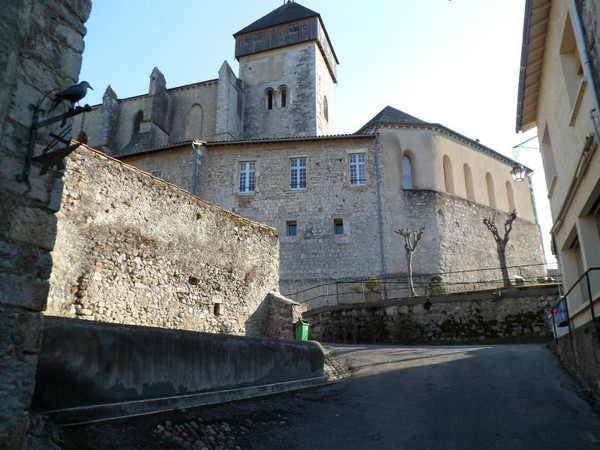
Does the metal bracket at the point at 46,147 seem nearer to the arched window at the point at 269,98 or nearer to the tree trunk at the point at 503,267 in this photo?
the tree trunk at the point at 503,267

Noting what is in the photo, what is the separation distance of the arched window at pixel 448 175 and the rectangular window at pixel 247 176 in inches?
431

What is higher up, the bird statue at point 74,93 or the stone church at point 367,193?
the stone church at point 367,193

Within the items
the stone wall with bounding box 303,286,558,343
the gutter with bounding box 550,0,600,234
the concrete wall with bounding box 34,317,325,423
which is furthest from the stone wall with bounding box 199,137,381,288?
the concrete wall with bounding box 34,317,325,423

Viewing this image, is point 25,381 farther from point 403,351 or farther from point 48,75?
point 403,351

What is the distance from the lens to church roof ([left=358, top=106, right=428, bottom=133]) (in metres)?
27.2

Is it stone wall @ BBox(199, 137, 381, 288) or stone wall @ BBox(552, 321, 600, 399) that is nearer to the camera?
stone wall @ BBox(552, 321, 600, 399)

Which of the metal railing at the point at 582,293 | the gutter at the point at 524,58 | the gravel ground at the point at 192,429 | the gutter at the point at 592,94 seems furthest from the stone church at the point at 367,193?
the gravel ground at the point at 192,429

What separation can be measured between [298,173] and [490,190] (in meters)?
12.8

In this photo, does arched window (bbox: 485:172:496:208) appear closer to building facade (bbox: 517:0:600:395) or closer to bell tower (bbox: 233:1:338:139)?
bell tower (bbox: 233:1:338:139)

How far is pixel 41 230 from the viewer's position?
3953 millimetres

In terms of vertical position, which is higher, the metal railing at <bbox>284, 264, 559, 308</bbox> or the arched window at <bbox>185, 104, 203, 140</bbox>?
the arched window at <bbox>185, 104, 203, 140</bbox>

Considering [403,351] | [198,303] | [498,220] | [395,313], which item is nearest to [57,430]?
[198,303]

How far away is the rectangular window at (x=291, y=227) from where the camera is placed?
25250 millimetres

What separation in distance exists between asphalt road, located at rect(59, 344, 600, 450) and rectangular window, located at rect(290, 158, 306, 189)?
54.9ft
